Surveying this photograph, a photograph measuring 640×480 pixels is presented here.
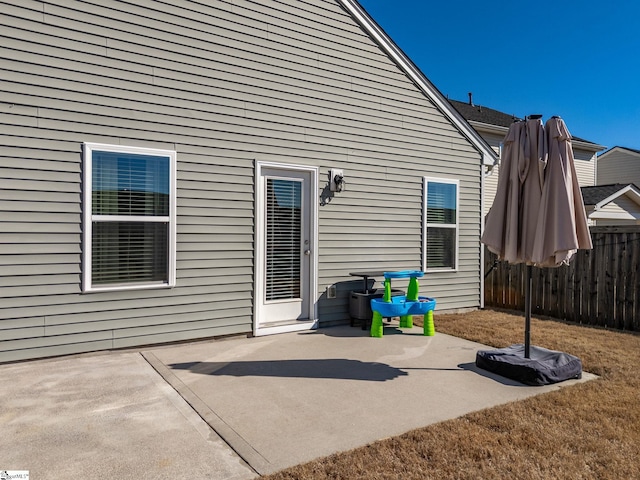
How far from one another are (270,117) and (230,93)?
0.58 m

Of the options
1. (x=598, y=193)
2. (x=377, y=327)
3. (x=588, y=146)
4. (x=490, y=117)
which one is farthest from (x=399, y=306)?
(x=588, y=146)

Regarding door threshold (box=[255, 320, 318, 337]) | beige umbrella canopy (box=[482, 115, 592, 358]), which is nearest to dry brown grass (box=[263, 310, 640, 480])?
beige umbrella canopy (box=[482, 115, 592, 358])

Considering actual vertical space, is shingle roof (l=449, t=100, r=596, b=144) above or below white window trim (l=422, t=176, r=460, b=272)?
above

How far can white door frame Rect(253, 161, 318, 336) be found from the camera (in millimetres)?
5465

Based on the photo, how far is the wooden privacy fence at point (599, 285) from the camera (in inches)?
242

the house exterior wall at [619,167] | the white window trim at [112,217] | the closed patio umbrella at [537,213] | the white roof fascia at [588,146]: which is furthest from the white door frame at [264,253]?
the house exterior wall at [619,167]

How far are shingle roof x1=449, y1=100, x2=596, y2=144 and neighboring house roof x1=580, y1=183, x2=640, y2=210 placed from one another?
2.66 m

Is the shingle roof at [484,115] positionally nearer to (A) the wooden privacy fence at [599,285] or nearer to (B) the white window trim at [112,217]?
(A) the wooden privacy fence at [599,285]

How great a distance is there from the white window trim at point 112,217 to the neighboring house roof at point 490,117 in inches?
439

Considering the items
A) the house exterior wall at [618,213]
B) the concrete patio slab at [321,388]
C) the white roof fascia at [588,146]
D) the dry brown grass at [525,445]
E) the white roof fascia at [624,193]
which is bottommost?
the concrete patio slab at [321,388]

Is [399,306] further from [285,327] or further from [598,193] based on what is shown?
[598,193]

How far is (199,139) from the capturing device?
5066mm

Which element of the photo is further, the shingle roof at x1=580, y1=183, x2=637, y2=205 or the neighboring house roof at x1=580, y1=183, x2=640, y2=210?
the shingle roof at x1=580, y1=183, x2=637, y2=205

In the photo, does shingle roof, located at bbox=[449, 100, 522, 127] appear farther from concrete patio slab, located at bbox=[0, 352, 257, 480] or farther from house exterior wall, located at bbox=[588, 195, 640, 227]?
concrete patio slab, located at bbox=[0, 352, 257, 480]
